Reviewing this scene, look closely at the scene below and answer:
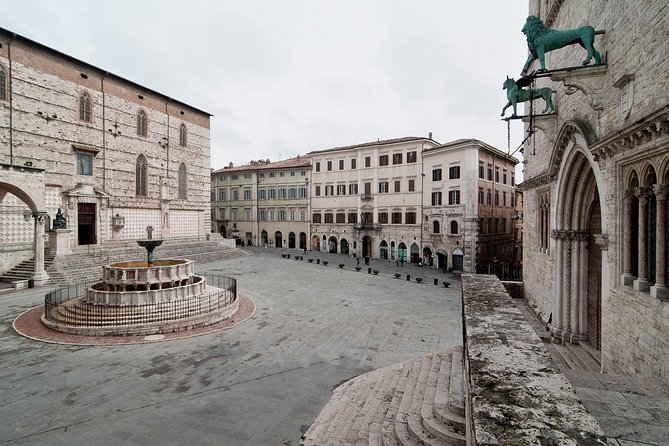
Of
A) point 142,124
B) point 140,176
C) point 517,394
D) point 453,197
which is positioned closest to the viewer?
point 517,394

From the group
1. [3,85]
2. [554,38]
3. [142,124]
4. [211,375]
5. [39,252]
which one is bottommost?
[211,375]

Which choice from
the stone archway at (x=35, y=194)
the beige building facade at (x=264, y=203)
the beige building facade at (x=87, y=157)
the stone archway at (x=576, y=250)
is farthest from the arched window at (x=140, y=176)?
the stone archway at (x=576, y=250)

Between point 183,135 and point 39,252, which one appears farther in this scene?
point 183,135

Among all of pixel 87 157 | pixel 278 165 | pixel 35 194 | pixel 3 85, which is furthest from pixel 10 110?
pixel 278 165

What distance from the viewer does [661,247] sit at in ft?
21.7

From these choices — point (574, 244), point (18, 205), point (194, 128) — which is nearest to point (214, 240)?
point (194, 128)

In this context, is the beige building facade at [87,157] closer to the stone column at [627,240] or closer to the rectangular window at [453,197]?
the rectangular window at [453,197]

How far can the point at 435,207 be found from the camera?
35.1 m

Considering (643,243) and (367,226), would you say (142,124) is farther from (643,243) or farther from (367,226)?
(643,243)

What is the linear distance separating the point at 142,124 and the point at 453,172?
95.9 ft

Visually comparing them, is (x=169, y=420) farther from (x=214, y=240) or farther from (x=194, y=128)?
(x=194, y=128)

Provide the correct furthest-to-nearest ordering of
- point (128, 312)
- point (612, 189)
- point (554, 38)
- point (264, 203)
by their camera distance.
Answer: point (264, 203) < point (128, 312) < point (554, 38) < point (612, 189)

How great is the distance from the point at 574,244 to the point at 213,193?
164ft

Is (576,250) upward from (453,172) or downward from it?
downward
